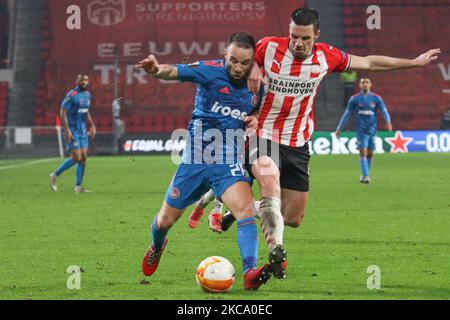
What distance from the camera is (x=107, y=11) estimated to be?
38.3 metres

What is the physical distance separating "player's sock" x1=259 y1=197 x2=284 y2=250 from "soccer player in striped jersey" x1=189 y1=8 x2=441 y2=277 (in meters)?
0.55

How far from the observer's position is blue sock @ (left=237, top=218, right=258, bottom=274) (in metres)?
7.25

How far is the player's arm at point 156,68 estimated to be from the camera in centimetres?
703

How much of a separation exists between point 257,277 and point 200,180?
1.08m

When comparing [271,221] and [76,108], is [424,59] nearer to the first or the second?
[271,221]

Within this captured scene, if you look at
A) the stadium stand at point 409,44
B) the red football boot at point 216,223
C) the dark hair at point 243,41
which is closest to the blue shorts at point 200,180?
the dark hair at point 243,41

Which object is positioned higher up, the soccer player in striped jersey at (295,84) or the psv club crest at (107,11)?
the psv club crest at (107,11)

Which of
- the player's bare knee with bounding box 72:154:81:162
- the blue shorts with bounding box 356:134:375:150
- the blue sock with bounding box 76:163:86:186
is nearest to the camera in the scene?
the blue sock with bounding box 76:163:86:186

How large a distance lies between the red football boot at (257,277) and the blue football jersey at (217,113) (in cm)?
101

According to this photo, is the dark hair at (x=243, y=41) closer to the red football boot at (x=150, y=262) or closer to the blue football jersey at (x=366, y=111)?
the red football boot at (x=150, y=262)

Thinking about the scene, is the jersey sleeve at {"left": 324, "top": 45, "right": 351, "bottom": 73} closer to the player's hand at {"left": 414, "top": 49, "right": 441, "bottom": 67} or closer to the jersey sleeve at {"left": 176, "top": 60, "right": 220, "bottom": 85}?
the player's hand at {"left": 414, "top": 49, "right": 441, "bottom": 67}

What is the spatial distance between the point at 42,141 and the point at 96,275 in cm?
2673

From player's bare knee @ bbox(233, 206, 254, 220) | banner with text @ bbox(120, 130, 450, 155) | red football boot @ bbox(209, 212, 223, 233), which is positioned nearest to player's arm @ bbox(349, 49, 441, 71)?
player's bare knee @ bbox(233, 206, 254, 220)

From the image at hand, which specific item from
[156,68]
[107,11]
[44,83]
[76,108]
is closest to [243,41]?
[156,68]
